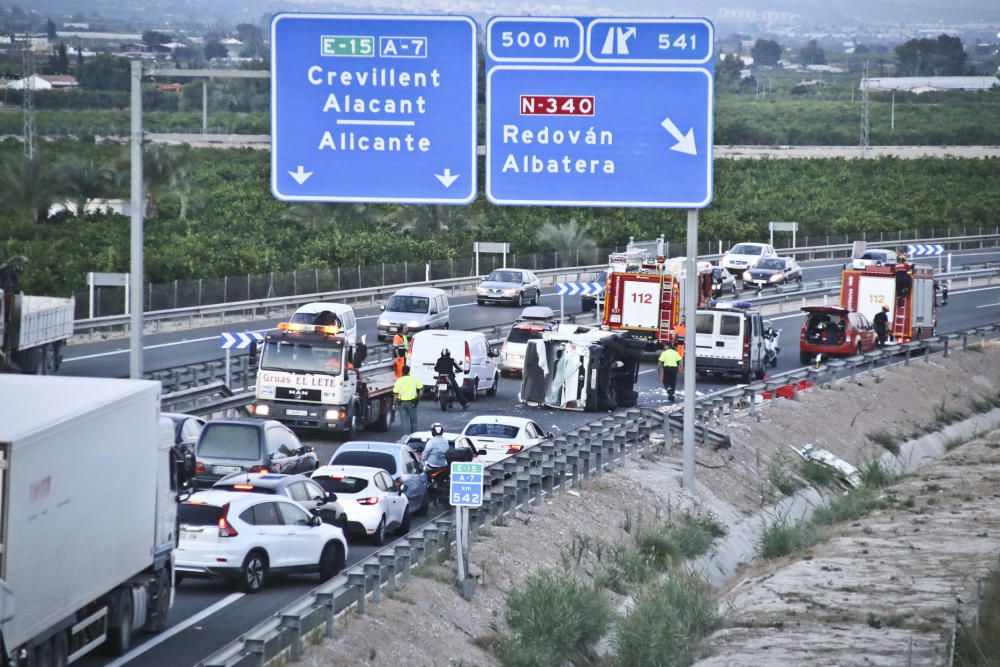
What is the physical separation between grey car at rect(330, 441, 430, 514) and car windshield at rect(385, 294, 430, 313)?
23.0 meters

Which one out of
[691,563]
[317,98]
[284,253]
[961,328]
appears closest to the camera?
[317,98]

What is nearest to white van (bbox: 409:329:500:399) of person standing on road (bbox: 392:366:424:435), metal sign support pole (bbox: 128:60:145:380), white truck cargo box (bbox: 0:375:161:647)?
person standing on road (bbox: 392:366:424:435)

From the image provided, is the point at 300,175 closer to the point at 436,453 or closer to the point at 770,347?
the point at 436,453

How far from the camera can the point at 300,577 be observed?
918 inches

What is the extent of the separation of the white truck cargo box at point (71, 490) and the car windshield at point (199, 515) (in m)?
2.53

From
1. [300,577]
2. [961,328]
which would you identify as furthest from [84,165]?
[300,577]

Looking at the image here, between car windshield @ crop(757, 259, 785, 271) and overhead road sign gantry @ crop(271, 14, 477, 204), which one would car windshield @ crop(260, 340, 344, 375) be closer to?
overhead road sign gantry @ crop(271, 14, 477, 204)

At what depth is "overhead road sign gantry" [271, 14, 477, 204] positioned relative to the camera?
850 inches

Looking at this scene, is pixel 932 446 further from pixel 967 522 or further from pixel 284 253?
pixel 284 253

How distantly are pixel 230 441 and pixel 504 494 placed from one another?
472 cm

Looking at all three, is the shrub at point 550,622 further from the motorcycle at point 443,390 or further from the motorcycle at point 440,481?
the motorcycle at point 443,390

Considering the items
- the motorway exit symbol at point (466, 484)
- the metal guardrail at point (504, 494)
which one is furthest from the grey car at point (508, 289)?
the motorway exit symbol at point (466, 484)

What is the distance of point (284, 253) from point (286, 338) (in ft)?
132

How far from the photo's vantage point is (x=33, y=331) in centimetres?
3806
